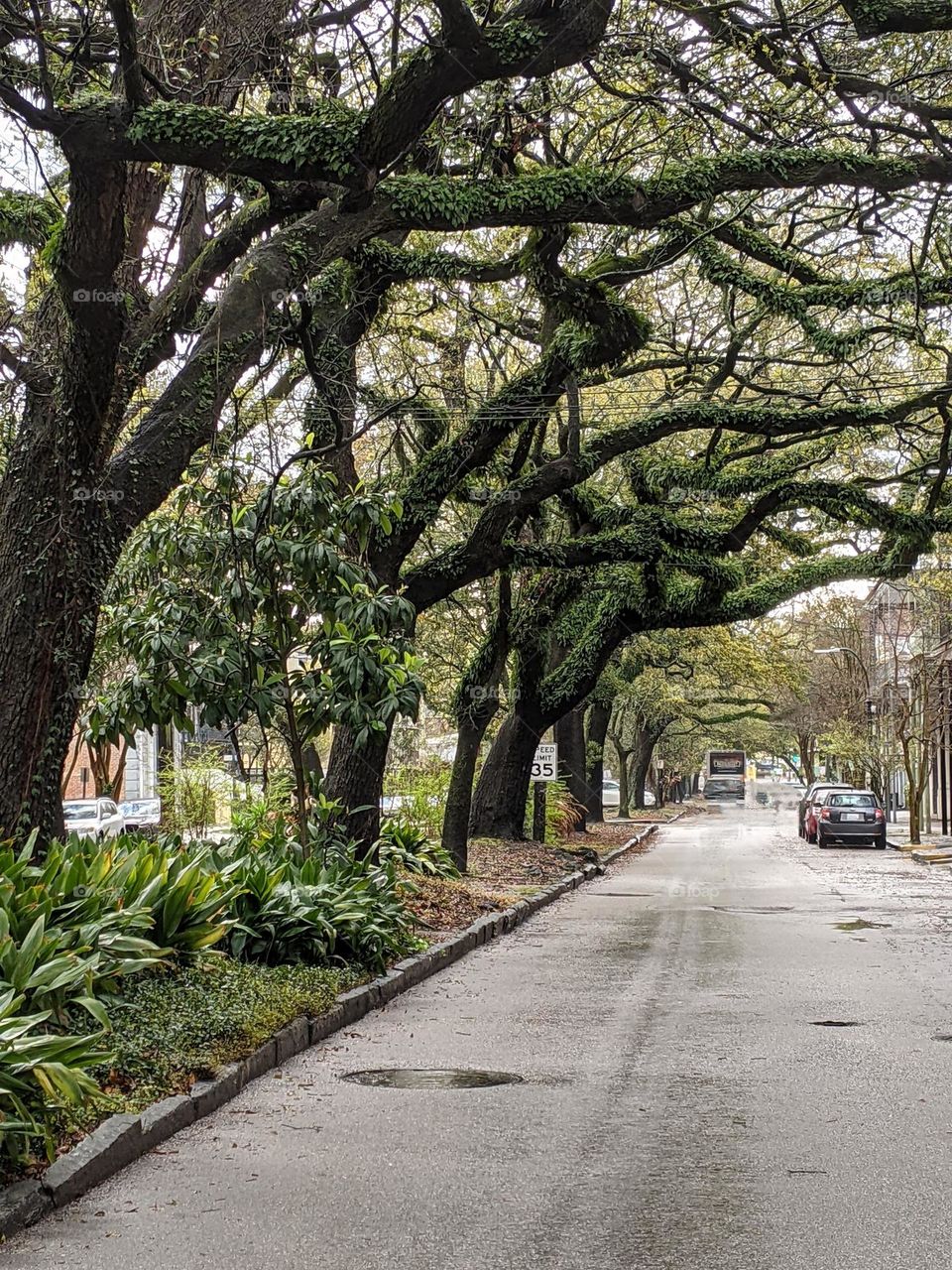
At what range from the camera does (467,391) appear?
1777 cm

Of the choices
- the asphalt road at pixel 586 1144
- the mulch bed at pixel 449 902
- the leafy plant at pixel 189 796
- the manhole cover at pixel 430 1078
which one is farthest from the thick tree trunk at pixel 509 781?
the manhole cover at pixel 430 1078

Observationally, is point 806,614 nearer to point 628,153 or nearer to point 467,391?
point 467,391

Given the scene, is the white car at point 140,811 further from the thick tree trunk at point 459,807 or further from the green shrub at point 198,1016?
the green shrub at point 198,1016

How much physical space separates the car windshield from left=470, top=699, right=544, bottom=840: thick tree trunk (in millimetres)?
8341

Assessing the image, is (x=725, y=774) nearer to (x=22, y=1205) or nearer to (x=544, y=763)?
(x=544, y=763)

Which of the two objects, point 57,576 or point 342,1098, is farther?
point 57,576

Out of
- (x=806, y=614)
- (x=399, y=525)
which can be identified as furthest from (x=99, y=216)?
(x=806, y=614)

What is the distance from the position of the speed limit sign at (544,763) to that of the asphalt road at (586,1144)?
13045mm

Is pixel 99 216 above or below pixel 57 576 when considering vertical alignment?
above

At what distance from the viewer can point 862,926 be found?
17469mm

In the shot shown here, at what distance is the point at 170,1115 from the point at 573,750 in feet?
109

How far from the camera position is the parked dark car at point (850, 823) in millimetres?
39281

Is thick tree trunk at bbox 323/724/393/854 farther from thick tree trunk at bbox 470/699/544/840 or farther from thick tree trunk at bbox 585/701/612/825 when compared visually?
thick tree trunk at bbox 585/701/612/825

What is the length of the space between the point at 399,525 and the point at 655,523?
23.2 ft
